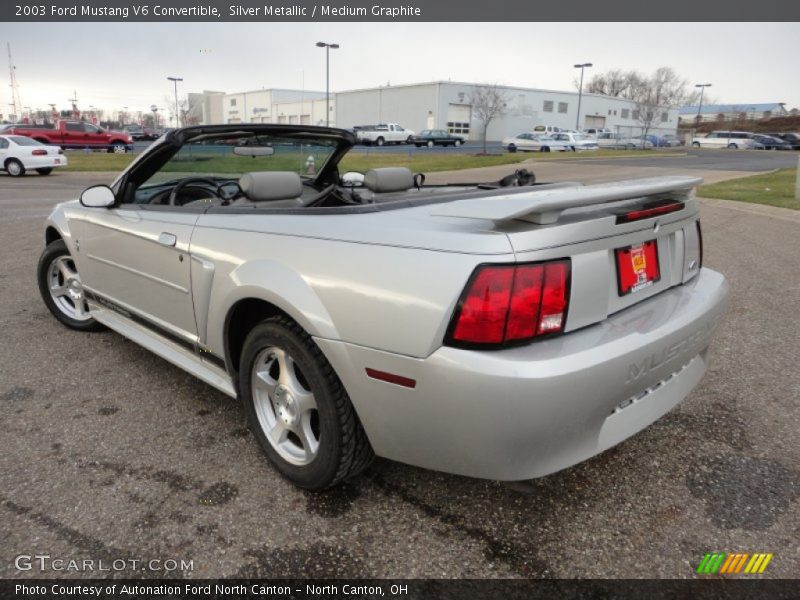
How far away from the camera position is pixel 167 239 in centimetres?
295

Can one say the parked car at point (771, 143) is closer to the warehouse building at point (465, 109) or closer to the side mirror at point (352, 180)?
the warehouse building at point (465, 109)

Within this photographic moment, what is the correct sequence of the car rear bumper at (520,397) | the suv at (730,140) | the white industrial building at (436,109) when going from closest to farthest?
the car rear bumper at (520,397), the suv at (730,140), the white industrial building at (436,109)

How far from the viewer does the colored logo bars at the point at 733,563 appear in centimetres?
205

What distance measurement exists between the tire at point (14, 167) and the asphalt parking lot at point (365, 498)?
64.3ft

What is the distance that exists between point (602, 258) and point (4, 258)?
7.34 metres

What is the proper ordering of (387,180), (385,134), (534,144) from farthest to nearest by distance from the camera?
(385,134), (534,144), (387,180)

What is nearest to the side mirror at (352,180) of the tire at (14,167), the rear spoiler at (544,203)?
the rear spoiler at (544,203)

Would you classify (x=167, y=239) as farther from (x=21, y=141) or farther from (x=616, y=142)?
(x=616, y=142)

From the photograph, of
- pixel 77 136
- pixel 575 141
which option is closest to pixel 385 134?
pixel 575 141

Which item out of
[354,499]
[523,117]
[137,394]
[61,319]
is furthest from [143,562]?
[523,117]

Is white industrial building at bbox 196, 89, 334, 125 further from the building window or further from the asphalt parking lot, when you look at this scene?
the asphalt parking lot

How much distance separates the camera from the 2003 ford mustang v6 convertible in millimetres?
1865

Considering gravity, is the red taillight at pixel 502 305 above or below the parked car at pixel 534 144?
below

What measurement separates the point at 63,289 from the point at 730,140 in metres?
63.7
